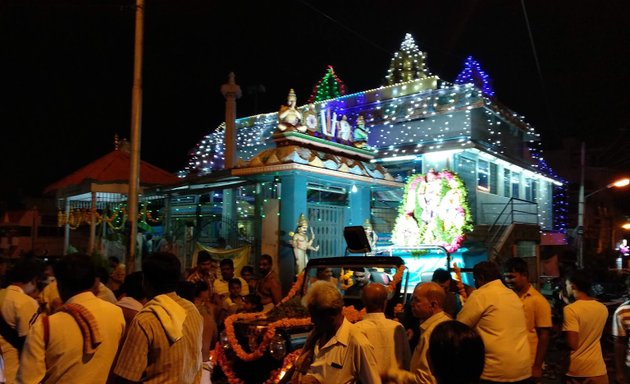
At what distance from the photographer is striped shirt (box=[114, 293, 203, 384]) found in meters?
3.12

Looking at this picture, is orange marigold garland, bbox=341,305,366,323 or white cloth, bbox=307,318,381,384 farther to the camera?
orange marigold garland, bbox=341,305,366,323

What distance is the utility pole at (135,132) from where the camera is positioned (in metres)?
10.4

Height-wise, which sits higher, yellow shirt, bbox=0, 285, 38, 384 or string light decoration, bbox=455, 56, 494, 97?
string light decoration, bbox=455, 56, 494, 97

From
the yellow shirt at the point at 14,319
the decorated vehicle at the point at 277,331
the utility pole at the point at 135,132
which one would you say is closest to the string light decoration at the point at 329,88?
the utility pole at the point at 135,132

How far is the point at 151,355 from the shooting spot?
10.4 ft

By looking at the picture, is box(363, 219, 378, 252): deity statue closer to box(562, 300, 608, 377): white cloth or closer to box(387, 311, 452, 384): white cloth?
box(562, 300, 608, 377): white cloth

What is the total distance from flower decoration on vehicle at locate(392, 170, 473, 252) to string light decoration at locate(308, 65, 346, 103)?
7.34 meters

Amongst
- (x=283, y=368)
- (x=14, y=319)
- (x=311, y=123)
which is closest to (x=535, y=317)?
(x=283, y=368)

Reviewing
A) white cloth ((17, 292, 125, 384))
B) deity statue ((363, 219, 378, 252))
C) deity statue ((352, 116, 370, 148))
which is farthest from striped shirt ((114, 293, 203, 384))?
deity statue ((352, 116, 370, 148))

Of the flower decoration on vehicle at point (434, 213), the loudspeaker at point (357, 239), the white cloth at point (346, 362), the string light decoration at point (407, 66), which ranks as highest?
the string light decoration at point (407, 66)

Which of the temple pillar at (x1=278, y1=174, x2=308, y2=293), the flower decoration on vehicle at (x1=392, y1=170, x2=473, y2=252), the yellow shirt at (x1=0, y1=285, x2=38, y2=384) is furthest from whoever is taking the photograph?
the flower decoration on vehicle at (x1=392, y1=170, x2=473, y2=252)

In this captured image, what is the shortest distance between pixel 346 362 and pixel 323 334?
0.88 ft

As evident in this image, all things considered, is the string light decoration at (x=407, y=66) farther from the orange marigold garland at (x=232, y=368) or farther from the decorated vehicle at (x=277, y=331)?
the orange marigold garland at (x=232, y=368)

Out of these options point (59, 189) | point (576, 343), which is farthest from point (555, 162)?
point (576, 343)
